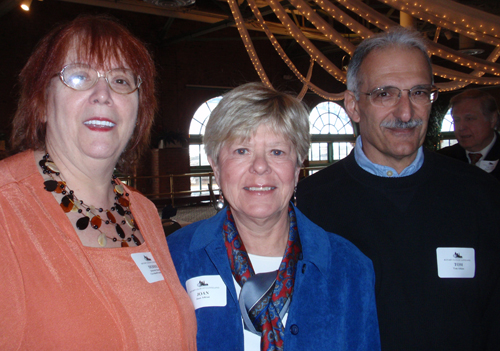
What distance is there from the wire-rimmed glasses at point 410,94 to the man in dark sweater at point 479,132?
2040 mm

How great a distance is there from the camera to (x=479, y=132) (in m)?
3.44

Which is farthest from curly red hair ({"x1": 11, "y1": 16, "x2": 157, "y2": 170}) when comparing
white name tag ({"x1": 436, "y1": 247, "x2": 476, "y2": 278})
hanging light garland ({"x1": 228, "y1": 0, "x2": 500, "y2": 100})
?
hanging light garland ({"x1": 228, "y1": 0, "x2": 500, "y2": 100})

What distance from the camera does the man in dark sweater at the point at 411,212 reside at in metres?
1.52

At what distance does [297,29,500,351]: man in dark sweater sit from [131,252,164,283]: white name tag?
31.2 inches

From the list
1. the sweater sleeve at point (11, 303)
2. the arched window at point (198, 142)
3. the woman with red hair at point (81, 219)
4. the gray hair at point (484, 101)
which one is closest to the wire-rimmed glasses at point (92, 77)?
the woman with red hair at point (81, 219)

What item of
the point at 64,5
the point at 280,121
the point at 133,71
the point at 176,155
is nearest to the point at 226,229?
the point at 280,121

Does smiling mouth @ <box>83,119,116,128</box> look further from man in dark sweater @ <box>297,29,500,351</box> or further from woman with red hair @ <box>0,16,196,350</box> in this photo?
man in dark sweater @ <box>297,29,500,351</box>

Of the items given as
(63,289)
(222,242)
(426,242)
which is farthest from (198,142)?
(63,289)

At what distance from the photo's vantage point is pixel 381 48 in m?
1.77

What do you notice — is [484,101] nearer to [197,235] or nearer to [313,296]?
[313,296]

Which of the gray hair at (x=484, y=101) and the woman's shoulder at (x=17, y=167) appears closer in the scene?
the woman's shoulder at (x=17, y=167)

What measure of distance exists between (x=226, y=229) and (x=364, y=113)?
2.75ft

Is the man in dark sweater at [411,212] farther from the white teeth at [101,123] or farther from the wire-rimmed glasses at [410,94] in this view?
the white teeth at [101,123]

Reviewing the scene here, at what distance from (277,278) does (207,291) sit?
0.87 feet
